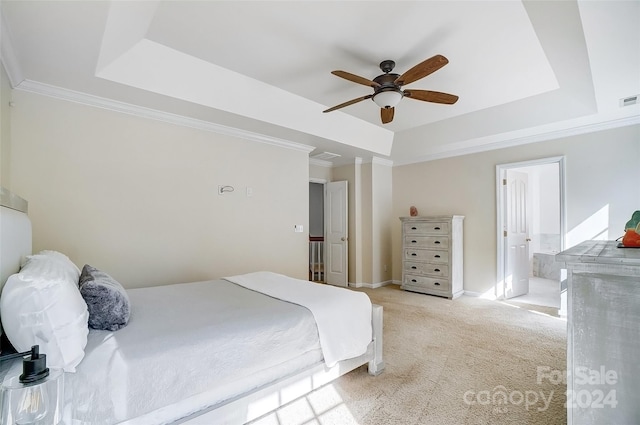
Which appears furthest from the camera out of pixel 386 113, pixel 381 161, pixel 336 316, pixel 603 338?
pixel 381 161

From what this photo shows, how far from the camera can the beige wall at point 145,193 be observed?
2.66 meters

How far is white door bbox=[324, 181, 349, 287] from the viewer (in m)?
5.85

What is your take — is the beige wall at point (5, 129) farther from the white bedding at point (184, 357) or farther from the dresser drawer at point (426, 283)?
the dresser drawer at point (426, 283)

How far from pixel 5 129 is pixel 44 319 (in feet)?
6.89

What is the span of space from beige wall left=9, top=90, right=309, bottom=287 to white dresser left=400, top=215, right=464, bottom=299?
2.22 m

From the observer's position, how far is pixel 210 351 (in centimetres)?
154

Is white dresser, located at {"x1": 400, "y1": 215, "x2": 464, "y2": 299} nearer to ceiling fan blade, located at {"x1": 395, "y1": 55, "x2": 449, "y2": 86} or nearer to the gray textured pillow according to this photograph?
ceiling fan blade, located at {"x1": 395, "y1": 55, "x2": 449, "y2": 86}

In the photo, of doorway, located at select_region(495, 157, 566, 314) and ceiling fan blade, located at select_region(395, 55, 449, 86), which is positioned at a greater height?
ceiling fan blade, located at select_region(395, 55, 449, 86)

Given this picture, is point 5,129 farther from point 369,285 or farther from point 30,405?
point 369,285

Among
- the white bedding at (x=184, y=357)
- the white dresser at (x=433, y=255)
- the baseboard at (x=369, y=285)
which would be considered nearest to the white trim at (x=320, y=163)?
the white dresser at (x=433, y=255)

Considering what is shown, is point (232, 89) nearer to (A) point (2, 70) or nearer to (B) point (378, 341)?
(A) point (2, 70)

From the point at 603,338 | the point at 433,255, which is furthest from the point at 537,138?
the point at 603,338

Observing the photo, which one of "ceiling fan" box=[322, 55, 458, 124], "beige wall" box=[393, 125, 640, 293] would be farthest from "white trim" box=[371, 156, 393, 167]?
"ceiling fan" box=[322, 55, 458, 124]

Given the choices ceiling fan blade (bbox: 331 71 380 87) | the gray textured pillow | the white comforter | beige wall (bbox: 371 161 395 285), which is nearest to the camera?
the gray textured pillow
